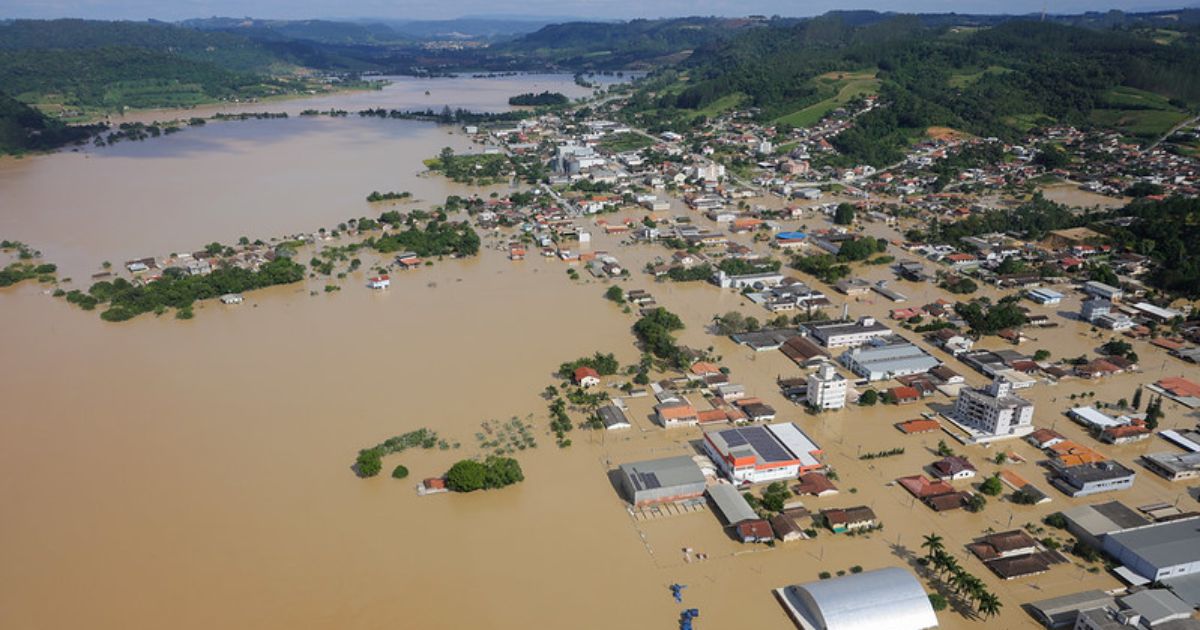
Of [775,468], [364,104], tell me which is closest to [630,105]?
[364,104]

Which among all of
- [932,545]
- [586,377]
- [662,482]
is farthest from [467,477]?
[932,545]

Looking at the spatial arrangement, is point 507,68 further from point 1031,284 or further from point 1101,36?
point 1031,284

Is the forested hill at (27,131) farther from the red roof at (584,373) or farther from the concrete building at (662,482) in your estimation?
the concrete building at (662,482)

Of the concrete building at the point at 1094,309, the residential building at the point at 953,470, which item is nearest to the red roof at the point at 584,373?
the residential building at the point at 953,470

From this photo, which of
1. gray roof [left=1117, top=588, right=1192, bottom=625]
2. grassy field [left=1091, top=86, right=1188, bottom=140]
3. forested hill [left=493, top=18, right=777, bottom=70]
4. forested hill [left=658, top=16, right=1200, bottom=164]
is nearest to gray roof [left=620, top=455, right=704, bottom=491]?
gray roof [left=1117, top=588, right=1192, bottom=625]

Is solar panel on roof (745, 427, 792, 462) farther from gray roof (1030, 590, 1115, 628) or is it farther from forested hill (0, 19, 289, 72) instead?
forested hill (0, 19, 289, 72)
